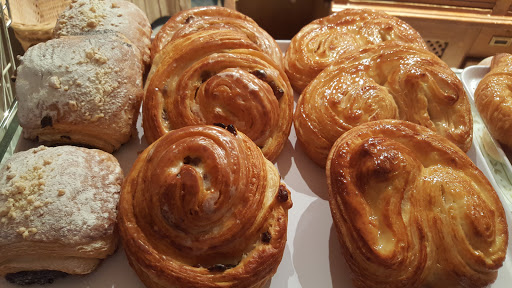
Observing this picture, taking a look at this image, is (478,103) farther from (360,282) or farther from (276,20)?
(276,20)

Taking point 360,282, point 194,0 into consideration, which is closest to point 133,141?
point 360,282

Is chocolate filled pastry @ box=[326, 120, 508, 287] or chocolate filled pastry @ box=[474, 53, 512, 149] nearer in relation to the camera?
chocolate filled pastry @ box=[326, 120, 508, 287]

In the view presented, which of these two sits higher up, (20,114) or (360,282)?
(20,114)

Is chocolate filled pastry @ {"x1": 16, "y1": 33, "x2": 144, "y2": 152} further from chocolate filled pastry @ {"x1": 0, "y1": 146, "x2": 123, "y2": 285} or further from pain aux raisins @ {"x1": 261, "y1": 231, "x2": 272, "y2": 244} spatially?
pain aux raisins @ {"x1": 261, "y1": 231, "x2": 272, "y2": 244}

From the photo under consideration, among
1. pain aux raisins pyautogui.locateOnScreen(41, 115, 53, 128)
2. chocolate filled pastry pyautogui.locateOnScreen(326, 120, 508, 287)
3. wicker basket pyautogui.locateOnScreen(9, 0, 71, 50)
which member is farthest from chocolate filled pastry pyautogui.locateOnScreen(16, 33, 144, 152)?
chocolate filled pastry pyautogui.locateOnScreen(326, 120, 508, 287)

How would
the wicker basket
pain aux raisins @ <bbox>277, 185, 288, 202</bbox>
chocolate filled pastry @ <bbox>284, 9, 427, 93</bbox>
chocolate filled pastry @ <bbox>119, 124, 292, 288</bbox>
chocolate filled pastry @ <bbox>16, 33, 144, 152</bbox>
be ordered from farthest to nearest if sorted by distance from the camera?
the wicker basket < chocolate filled pastry @ <bbox>284, 9, 427, 93</bbox> < chocolate filled pastry @ <bbox>16, 33, 144, 152</bbox> < pain aux raisins @ <bbox>277, 185, 288, 202</bbox> < chocolate filled pastry @ <bbox>119, 124, 292, 288</bbox>

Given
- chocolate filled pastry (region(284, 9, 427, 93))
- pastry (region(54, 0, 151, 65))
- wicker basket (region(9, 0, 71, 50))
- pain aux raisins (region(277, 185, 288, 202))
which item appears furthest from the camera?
wicker basket (region(9, 0, 71, 50))

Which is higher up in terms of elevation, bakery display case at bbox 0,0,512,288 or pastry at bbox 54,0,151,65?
pastry at bbox 54,0,151,65
